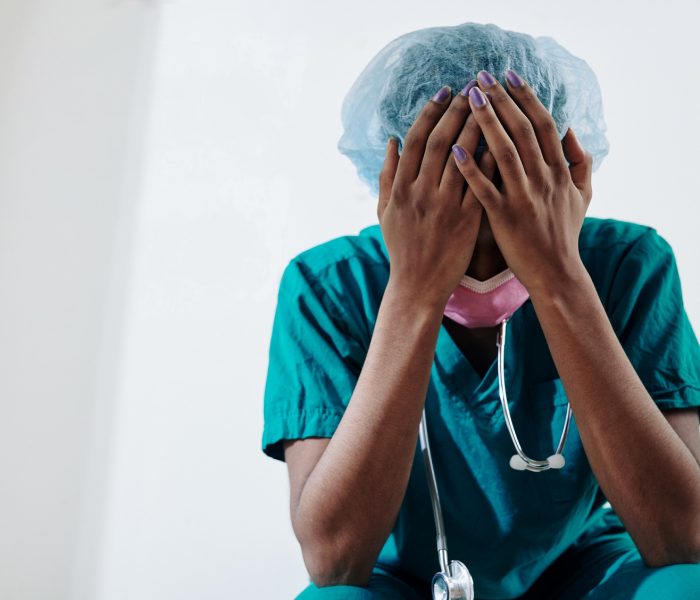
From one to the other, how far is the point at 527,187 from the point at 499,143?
56 mm

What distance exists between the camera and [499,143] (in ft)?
2.39

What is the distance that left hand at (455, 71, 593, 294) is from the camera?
2.42 feet

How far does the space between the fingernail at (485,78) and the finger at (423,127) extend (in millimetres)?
34

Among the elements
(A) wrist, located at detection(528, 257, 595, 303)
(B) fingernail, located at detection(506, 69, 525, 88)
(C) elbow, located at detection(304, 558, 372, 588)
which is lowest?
(C) elbow, located at detection(304, 558, 372, 588)

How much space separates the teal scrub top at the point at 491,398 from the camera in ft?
2.77

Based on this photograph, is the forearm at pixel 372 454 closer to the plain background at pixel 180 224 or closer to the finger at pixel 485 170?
the finger at pixel 485 170

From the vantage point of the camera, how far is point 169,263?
1.41m

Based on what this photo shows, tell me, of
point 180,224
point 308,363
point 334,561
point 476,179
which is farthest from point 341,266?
point 180,224

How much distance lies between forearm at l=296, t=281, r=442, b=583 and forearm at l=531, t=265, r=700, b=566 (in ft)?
0.45

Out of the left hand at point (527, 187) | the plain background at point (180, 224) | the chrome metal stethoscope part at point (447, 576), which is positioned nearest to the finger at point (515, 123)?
the left hand at point (527, 187)

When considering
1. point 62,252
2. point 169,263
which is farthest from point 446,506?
point 62,252

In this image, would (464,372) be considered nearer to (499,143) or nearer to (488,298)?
(488,298)

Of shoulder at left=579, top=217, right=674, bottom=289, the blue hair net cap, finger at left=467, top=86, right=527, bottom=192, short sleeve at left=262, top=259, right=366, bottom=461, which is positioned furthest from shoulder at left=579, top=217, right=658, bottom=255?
short sleeve at left=262, top=259, right=366, bottom=461

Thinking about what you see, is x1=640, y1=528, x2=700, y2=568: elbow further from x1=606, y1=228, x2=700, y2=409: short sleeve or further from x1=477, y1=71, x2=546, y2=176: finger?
x1=477, y1=71, x2=546, y2=176: finger
